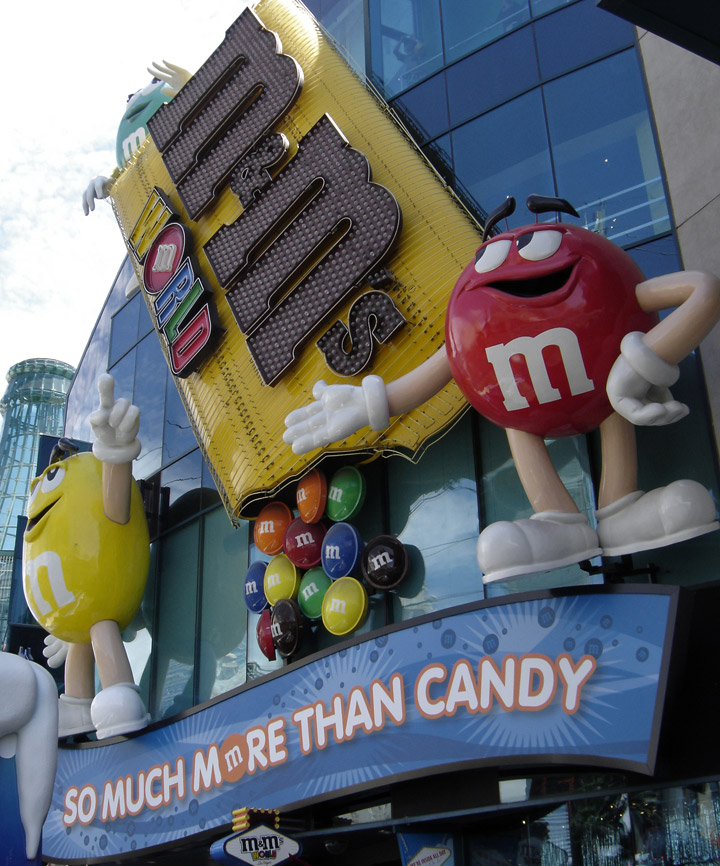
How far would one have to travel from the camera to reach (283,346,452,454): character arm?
8.60 m

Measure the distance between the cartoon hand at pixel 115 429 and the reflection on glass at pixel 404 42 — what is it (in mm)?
5947

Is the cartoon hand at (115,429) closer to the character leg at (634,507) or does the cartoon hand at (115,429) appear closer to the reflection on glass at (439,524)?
the reflection on glass at (439,524)

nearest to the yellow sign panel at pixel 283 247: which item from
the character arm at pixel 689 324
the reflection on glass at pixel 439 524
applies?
the reflection on glass at pixel 439 524

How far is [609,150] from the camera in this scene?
10.7m

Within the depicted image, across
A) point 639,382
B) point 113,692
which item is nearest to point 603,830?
point 639,382

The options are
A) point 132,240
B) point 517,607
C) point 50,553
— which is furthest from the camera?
point 132,240

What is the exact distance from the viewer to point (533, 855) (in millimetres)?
8867

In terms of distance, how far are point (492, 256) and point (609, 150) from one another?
336cm

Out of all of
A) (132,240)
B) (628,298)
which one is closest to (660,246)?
(628,298)

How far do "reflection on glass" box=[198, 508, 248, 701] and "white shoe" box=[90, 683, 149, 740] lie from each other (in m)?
1.11

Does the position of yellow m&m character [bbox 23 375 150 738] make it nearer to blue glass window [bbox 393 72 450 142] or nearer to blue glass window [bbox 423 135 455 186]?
blue glass window [bbox 423 135 455 186]

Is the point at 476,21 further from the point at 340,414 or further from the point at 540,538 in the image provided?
the point at 540,538

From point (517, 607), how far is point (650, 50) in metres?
6.56

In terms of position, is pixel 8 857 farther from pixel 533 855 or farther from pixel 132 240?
pixel 132 240
